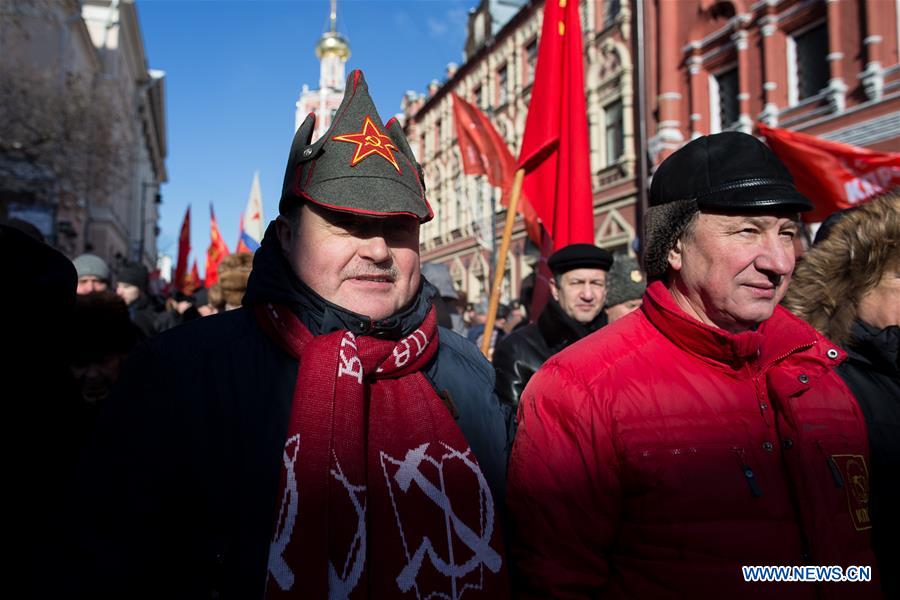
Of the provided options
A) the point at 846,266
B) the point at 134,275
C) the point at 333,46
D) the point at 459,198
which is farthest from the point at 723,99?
the point at 333,46

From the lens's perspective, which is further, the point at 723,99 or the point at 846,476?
the point at 723,99

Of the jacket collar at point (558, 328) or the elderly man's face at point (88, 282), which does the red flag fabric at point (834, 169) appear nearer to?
the jacket collar at point (558, 328)

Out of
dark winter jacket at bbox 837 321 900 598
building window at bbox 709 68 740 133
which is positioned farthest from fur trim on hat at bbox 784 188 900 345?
building window at bbox 709 68 740 133

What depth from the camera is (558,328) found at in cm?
355

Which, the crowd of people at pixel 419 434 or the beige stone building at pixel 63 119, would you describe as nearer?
the crowd of people at pixel 419 434

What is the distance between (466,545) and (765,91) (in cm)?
1401

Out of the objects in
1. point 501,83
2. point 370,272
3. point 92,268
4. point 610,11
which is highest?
point 501,83

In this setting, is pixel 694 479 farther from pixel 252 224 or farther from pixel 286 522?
pixel 252 224

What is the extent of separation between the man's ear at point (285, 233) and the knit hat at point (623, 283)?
8.50 ft

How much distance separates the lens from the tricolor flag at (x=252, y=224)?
9.82 metres

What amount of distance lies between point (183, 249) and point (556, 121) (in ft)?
36.0

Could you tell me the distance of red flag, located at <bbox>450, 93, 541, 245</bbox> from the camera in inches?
306

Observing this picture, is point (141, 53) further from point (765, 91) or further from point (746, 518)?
point (746, 518)

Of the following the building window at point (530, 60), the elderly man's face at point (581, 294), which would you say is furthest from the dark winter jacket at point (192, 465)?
the building window at point (530, 60)
